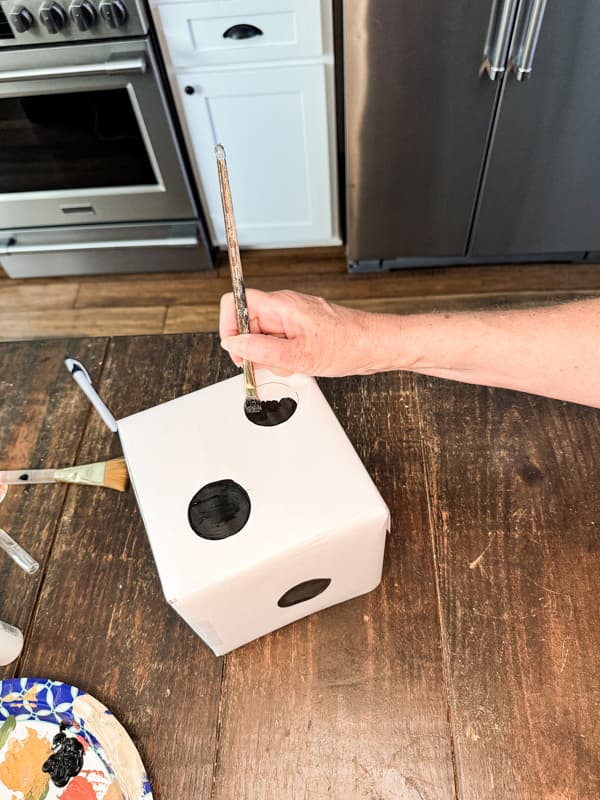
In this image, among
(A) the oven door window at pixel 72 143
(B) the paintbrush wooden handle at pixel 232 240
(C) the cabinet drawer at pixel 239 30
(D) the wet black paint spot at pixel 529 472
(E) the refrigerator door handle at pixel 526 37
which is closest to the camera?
(B) the paintbrush wooden handle at pixel 232 240

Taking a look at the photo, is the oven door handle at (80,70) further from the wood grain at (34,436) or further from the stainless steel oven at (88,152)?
the wood grain at (34,436)

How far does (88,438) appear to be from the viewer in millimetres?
873

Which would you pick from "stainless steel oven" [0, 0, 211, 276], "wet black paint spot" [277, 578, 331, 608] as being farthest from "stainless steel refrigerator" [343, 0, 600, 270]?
"wet black paint spot" [277, 578, 331, 608]

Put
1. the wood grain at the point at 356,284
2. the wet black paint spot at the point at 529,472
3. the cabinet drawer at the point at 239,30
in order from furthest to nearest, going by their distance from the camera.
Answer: the wood grain at the point at 356,284 → the cabinet drawer at the point at 239,30 → the wet black paint spot at the point at 529,472

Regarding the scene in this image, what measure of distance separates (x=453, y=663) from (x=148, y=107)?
1.43 meters

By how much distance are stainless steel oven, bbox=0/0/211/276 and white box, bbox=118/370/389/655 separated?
42.6 inches

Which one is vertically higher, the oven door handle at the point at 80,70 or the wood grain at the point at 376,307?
the oven door handle at the point at 80,70

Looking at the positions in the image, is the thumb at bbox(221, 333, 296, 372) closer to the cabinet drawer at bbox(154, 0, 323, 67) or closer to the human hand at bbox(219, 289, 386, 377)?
the human hand at bbox(219, 289, 386, 377)

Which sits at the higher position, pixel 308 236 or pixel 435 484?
pixel 435 484

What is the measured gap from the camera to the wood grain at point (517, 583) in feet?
1.94

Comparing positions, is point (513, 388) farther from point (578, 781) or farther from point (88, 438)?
point (88, 438)

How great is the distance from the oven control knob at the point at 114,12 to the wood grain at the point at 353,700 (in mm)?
1261

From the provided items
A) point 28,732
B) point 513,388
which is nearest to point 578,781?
point 513,388

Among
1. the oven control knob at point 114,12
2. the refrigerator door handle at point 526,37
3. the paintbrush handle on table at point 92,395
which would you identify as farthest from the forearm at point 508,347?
the oven control knob at point 114,12
